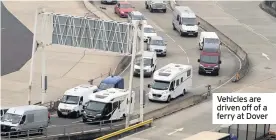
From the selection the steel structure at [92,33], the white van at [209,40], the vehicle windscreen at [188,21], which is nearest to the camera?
the steel structure at [92,33]

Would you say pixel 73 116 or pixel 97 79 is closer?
pixel 73 116

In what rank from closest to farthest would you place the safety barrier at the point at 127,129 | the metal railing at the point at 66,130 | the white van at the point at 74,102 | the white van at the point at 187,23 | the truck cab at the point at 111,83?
the safety barrier at the point at 127,129 < the metal railing at the point at 66,130 < the white van at the point at 74,102 < the truck cab at the point at 111,83 < the white van at the point at 187,23

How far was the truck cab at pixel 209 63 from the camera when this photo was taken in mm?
61531

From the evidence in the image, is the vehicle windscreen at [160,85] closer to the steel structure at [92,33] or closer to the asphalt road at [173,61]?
the asphalt road at [173,61]

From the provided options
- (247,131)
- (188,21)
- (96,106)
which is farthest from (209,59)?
(247,131)

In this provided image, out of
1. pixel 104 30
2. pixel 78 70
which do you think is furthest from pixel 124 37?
pixel 78 70

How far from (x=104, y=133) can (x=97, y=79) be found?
57.7 feet

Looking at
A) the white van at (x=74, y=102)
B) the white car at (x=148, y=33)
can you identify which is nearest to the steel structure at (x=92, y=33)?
the white van at (x=74, y=102)

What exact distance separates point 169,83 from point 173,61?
42.5 ft

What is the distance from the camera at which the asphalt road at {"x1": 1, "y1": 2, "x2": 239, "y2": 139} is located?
46.4 meters

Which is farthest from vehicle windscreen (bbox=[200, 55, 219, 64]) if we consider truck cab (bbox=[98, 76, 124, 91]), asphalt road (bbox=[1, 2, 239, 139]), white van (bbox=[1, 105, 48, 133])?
white van (bbox=[1, 105, 48, 133])

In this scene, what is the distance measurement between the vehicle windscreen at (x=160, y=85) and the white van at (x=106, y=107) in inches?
225

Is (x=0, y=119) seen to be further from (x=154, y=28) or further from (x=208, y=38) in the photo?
(x=154, y=28)

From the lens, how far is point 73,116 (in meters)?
48.4
